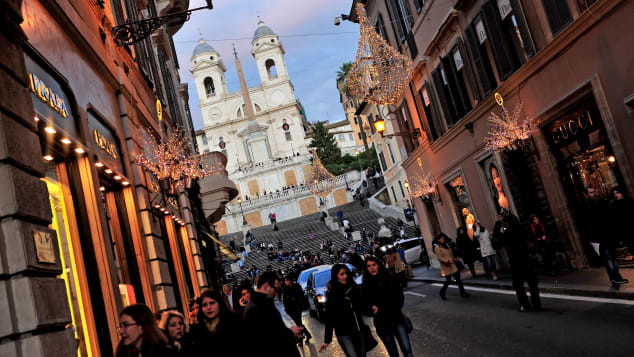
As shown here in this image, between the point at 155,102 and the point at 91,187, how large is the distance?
8805 millimetres

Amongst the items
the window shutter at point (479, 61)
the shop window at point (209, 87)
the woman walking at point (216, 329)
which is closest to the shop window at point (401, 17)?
the window shutter at point (479, 61)

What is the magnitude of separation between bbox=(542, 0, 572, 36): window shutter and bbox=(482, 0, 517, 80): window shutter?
2.34 m

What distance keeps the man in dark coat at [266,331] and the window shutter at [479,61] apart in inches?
553

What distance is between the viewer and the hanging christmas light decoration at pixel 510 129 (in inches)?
609

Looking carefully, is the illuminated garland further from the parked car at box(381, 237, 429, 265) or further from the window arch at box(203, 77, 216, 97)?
the window arch at box(203, 77, 216, 97)

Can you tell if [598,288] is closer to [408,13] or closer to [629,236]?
[629,236]

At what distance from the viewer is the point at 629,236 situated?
10.7 meters

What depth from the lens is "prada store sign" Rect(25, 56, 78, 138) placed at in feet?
21.8

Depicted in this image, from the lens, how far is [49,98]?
7.16 m

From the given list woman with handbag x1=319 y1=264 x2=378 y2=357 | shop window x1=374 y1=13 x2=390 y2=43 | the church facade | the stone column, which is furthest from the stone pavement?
the church facade

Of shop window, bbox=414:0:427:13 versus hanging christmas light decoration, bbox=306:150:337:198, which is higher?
shop window, bbox=414:0:427:13

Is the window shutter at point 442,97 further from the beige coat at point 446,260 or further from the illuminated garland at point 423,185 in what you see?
the beige coat at point 446,260

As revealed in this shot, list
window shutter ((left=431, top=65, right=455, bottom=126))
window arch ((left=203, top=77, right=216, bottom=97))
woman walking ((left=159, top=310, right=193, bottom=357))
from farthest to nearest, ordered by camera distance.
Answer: window arch ((left=203, top=77, right=216, bottom=97)), window shutter ((left=431, top=65, right=455, bottom=126)), woman walking ((left=159, top=310, right=193, bottom=357))

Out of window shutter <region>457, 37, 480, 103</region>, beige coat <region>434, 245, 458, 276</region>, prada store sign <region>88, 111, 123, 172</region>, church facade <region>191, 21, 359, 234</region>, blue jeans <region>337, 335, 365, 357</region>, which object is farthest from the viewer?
church facade <region>191, 21, 359, 234</region>
